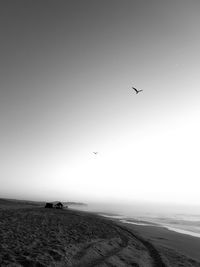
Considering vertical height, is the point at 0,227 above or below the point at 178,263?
above

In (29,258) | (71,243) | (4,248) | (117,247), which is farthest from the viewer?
(117,247)

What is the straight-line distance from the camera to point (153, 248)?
57.8 feet

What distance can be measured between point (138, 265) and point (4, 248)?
6705 mm

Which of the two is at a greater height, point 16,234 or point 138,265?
point 16,234

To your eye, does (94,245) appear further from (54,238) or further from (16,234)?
(16,234)

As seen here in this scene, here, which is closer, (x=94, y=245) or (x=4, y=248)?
(x=4, y=248)

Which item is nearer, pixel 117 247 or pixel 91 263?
pixel 91 263

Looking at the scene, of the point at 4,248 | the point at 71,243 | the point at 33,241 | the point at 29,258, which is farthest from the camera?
the point at 71,243

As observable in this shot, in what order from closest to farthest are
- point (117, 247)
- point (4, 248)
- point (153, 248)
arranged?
point (4, 248)
point (117, 247)
point (153, 248)

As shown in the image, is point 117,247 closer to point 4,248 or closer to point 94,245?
point 94,245

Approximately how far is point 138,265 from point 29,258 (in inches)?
221

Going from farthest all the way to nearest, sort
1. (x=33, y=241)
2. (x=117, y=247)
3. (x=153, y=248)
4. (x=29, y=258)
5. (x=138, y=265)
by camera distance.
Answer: (x=153, y=248) → (x=117, y=247) → (x=33, y=241) → (x=138, y=265) → (x=29, y=258)

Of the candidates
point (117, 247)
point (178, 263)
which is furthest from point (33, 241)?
point (178, 263)

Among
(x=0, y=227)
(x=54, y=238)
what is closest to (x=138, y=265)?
(x=54, y=238)
